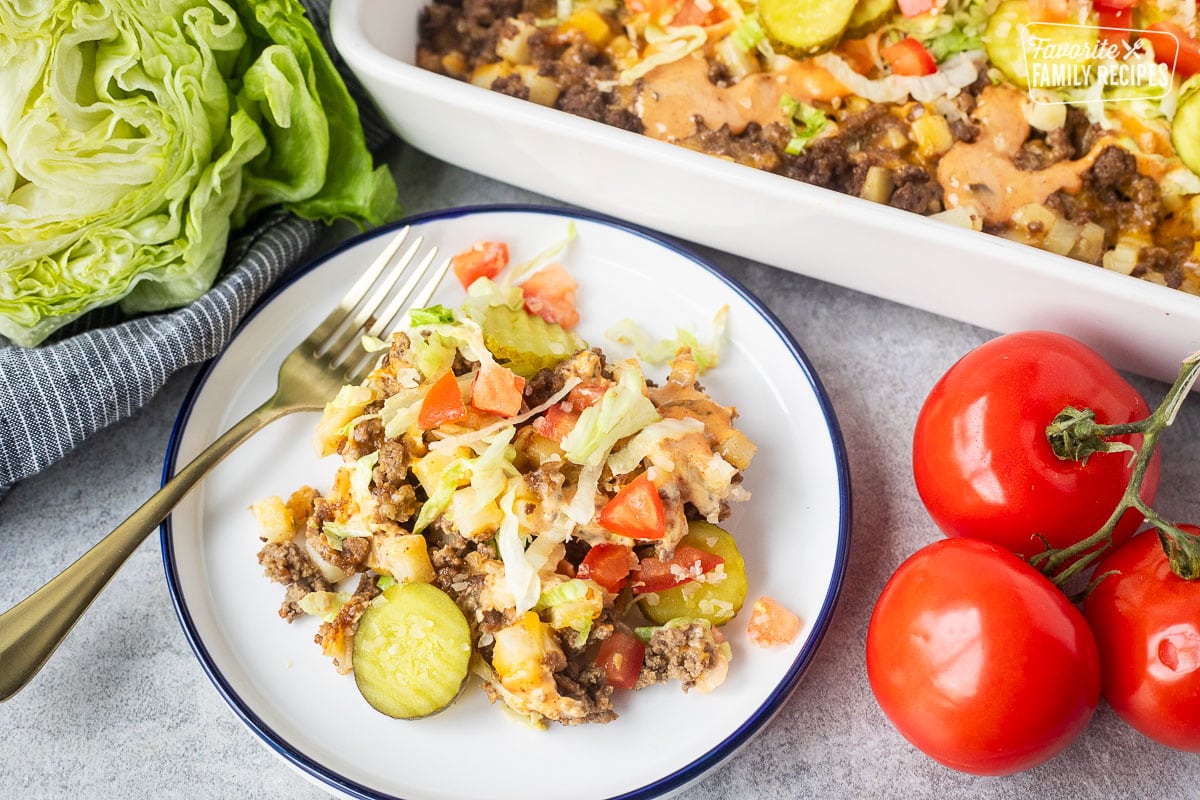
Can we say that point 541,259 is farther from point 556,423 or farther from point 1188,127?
point 1188,127

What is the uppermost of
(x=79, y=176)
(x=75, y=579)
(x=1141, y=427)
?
(x=79, y=176)

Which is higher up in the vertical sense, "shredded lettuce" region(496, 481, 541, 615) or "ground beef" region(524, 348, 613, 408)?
"ground beef" region(524, 348, 613, 408)

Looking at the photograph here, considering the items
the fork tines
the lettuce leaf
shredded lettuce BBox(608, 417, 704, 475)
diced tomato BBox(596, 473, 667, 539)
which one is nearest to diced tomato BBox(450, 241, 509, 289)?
the fork tines

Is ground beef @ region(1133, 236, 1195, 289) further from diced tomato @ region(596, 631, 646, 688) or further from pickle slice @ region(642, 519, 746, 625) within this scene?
diced tomato @ region(596, 631, 646, 688)

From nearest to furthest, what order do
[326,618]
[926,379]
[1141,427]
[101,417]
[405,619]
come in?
[1141,427] < [405,619] < [326,618] < [101,417] < [926,379]

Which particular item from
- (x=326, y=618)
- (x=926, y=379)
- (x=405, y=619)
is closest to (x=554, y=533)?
(x=405, y=619)

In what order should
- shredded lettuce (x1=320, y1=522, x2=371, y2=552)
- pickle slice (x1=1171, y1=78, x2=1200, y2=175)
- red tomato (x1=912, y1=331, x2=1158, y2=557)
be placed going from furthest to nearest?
1. pickle slice (x1=1171, y1=78, x2=1200, y2=175)
2. shredded lettuce (x1=320, y1=522, x2=371, y2=552)
3. red tomato (x1=912, y1=331, x2=1158, y2=557)

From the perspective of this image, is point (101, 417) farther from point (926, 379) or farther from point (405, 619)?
point (926, 379)
